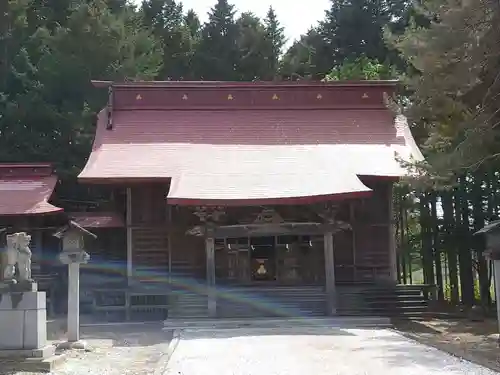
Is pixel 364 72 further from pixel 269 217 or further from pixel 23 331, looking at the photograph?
pixel 23 331

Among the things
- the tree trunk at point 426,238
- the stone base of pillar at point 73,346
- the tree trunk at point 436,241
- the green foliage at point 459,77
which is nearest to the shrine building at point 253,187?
the green foliage at point 459,77

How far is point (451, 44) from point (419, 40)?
2.92 feet

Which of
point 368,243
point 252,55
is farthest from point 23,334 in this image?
point 252,55

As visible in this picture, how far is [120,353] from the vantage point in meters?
9.96

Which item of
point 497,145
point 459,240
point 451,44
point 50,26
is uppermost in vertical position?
point 50,26

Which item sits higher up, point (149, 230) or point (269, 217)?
point (269, 217)

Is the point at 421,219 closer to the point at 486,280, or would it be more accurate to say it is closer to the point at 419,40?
the point at 486,280

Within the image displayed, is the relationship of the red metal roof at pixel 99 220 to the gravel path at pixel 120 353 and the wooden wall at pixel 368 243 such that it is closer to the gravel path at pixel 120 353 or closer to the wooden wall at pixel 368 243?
the gravel path at pixel 120 353

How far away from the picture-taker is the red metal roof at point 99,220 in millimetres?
16375

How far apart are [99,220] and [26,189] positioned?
2414mm

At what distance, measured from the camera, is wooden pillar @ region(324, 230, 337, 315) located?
14500mm

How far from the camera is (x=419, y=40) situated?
11234 mm

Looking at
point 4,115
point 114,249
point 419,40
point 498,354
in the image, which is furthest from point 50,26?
point 498,354

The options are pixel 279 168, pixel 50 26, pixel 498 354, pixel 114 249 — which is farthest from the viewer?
pixel 50 26
